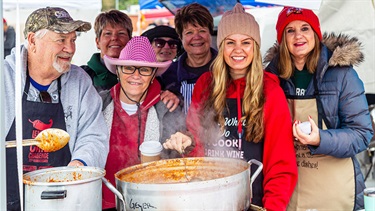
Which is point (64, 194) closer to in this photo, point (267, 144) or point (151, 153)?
point (151, 153)

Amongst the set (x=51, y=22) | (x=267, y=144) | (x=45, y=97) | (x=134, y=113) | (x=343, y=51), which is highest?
(x=51, y=22)

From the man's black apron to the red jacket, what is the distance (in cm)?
76

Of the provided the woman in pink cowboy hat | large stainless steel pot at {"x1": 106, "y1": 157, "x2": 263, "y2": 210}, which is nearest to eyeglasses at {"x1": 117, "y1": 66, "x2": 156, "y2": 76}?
the woman in pink cowboy hat

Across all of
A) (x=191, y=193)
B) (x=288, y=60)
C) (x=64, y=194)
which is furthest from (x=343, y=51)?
(x=64, y=194)

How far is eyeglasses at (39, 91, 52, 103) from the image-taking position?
224 cm

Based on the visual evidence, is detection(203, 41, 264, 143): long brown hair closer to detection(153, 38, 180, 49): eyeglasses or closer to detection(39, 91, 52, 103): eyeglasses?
detection(39, 91, 52, 103): eyeglasses

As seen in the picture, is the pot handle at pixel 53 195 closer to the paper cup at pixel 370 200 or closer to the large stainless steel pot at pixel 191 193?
the large stainless steel pot at pixel 191 193

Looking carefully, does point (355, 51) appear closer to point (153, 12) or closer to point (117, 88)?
point (117, 88)

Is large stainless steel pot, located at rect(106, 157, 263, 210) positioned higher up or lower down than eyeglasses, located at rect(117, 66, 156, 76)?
lower down

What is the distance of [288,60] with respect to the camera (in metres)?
2.51

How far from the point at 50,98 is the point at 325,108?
5.00ft

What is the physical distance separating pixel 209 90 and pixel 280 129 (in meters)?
0.51

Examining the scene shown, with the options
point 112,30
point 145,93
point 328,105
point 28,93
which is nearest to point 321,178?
point 328,105

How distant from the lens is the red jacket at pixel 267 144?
2125mm
